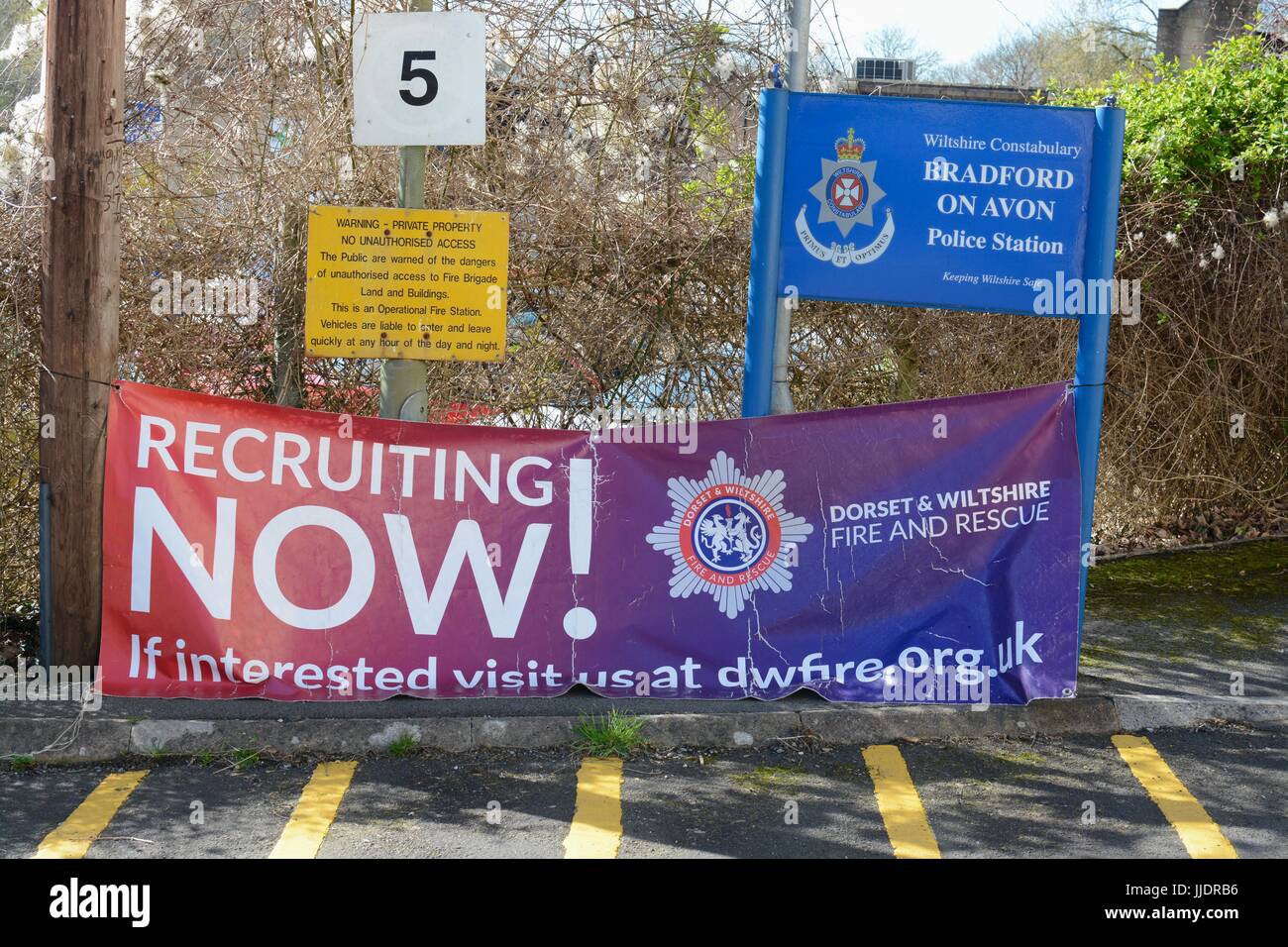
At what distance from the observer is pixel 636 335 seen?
7.36 m

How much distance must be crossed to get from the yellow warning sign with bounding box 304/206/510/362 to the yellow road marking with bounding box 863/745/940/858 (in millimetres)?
2662

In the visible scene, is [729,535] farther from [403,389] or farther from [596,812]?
[403,389]

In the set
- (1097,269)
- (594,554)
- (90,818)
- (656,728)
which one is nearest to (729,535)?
(594,554)

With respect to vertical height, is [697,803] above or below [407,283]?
below

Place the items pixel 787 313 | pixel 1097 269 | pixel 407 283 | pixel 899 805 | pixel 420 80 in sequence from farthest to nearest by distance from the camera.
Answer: pixel 787 313
pixel 1097 269
pixel 407 283
pixel 420 80
pixel 899 805

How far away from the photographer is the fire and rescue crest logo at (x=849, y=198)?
6.10 meters

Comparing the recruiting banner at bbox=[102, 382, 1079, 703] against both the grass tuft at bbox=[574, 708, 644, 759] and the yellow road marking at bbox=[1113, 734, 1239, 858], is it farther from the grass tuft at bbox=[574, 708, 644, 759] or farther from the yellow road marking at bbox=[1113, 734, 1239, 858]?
the yellow road marking at bbox=[1113, 734, 1239, 858]

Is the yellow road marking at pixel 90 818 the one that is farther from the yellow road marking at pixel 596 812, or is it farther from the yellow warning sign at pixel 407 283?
the yellow warning sign at pixel 407 283

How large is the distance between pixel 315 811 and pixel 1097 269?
4501 mm

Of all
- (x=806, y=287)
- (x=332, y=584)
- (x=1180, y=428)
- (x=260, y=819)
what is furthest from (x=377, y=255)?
(x=1180, y=428)

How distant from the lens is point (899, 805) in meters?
4.88
